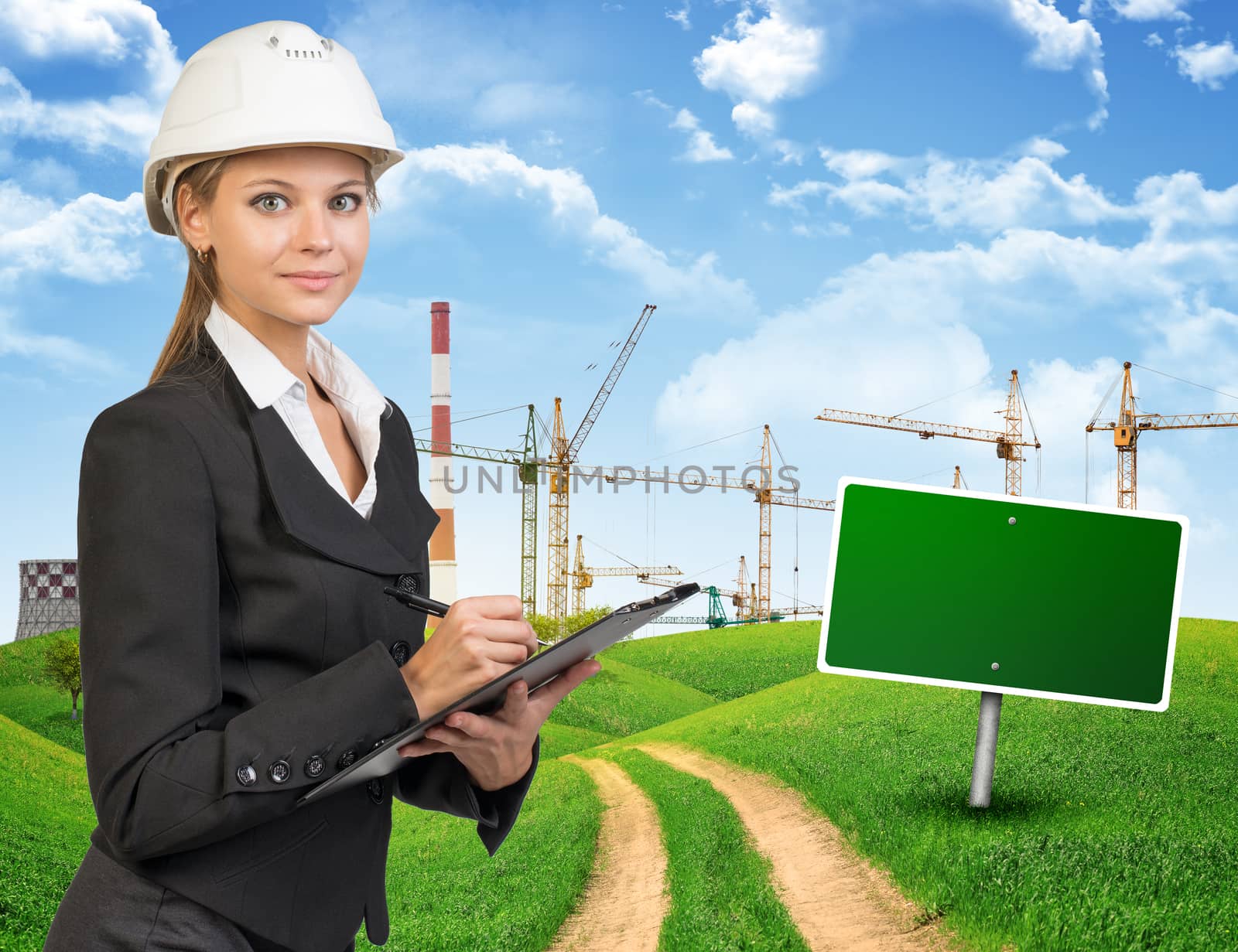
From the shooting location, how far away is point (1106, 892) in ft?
23.2

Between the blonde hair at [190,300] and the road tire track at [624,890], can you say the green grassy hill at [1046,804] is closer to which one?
the road tire track at [624,890]

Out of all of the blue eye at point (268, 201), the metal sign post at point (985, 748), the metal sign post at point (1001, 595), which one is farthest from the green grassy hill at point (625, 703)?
the blue eye at point (268, 201)

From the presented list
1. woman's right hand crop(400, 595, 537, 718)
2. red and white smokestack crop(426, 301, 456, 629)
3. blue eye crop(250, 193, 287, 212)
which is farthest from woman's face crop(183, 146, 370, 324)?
red and white smokestack crop(426, 301, 456, 629)

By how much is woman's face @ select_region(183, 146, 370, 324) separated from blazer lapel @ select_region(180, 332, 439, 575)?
18 cm

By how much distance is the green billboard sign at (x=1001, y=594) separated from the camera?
6363mm

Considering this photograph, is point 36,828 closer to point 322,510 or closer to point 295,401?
point 295,401

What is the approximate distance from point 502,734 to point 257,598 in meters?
0.52

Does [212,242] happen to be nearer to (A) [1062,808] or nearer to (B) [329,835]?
(B) [329,835]

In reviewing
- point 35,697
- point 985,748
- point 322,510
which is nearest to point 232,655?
point 322,510

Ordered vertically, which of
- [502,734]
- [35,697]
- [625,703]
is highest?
[502,734]

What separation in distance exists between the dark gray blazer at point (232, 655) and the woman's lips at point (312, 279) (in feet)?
0.73

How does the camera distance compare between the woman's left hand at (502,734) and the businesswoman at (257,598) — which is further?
the woman's left hand at (502,734)

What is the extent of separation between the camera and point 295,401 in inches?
84.6

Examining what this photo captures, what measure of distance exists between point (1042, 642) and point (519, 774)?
5.08 m
